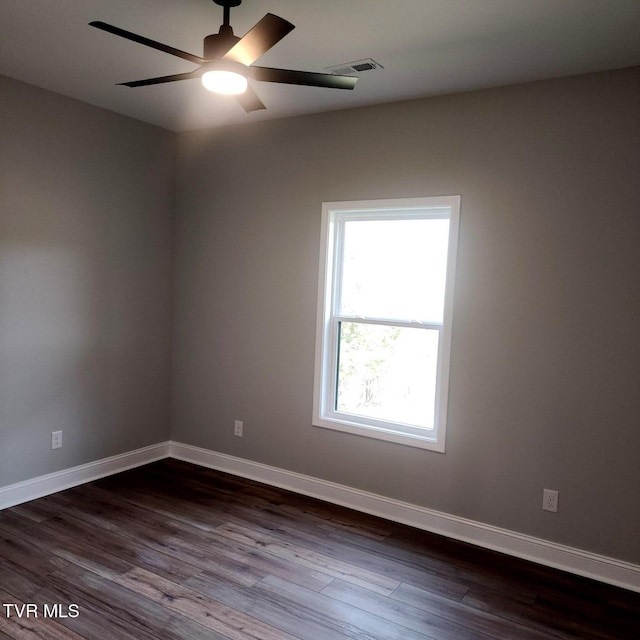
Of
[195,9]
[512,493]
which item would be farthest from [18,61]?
[512,493]

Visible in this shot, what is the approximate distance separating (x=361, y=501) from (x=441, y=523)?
1.79ft

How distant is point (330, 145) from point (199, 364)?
1998 mm

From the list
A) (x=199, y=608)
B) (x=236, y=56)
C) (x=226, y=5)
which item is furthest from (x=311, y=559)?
(x=226, y=5)

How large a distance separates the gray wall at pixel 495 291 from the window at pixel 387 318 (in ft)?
0.27

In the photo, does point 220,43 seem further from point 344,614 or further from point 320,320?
point 344,614

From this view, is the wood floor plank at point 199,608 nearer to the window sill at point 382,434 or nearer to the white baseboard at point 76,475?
the white baseboard at point 76,475

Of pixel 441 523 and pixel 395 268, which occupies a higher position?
pixel 395 268

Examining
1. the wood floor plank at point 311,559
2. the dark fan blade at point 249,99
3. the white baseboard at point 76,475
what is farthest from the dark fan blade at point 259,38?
the white baseboard at point 76,475

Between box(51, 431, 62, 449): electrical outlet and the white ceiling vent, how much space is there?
2.90 metres

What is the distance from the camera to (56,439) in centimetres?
360

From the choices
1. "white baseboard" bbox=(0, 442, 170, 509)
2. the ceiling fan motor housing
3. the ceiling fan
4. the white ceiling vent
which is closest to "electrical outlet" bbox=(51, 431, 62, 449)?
"white baseboard" bbox=(0, 442, 170, 509)

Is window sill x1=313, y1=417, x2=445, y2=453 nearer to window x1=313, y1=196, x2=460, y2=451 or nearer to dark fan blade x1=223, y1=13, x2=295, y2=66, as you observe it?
window x1=313, y1=196, x2=460, y2=451

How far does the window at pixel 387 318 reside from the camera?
328cm

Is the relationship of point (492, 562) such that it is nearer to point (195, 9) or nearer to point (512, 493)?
point (512, 493)
